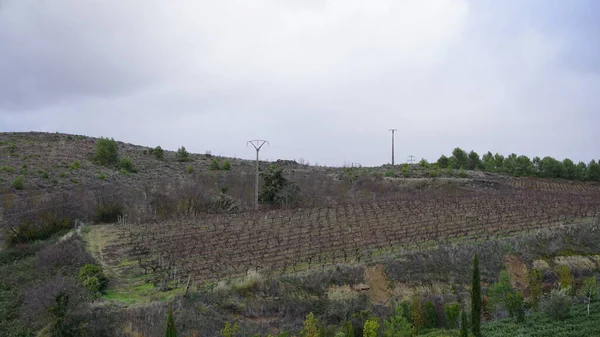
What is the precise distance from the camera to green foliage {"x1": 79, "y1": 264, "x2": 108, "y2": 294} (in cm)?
1670

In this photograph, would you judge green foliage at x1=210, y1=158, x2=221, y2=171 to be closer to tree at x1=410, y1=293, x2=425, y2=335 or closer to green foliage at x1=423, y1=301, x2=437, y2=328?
tree at x1=410, y1=293, x2=425, y2=335

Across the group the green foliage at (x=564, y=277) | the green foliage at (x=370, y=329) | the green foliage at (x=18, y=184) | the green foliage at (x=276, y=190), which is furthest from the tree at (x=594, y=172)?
the green foliage at (x=18, y=184)

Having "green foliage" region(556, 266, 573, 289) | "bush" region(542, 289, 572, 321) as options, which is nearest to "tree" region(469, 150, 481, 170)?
→ "green foliage" region(556, 266, 573, 289)

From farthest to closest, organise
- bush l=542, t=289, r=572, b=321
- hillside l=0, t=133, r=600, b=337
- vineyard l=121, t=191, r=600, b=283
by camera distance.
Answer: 1. vineyard l=121, t=191, r=600, b=283
2. hillside l=0, t=133, r=600, b=337
3. bush l=542, t=289, r=572, b=321

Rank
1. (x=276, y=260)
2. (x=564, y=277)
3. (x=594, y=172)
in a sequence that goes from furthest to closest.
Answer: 1. (x=594, y=172)
2. (x=276, y=260)
3. (x=564, y=277)

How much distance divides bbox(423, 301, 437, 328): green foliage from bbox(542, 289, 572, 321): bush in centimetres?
350

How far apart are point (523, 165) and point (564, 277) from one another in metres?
36.4

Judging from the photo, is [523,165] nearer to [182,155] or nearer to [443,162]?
[443,162]

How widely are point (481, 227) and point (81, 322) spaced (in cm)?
1650

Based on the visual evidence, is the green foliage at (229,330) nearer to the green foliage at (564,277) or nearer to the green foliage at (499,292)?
the green foliage at (499,292)

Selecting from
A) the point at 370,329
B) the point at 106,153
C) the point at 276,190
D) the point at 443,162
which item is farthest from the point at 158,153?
the point at 370,329

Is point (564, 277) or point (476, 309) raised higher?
point (564, 277)

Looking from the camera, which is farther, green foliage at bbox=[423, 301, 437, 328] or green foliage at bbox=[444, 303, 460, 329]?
green foliage at bbox=[423, 301, 437, 328]

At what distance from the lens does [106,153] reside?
150 feet
